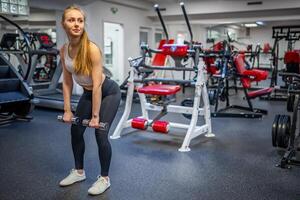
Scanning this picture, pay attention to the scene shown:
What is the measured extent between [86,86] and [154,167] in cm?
125

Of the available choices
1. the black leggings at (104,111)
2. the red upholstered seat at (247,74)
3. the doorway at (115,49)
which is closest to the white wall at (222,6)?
the doorway at (115,49)

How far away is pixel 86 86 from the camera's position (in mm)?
→ 2348

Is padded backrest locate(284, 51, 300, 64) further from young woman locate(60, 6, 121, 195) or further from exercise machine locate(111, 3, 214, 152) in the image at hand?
young woman locate(60, 6, 121, 195)

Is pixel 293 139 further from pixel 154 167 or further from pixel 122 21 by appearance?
pixel 122 21

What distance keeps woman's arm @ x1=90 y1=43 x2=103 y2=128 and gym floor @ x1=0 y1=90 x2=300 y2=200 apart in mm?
700

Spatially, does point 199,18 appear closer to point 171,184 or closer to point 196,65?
point 196,65

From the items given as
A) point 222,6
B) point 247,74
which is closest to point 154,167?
point 247,74

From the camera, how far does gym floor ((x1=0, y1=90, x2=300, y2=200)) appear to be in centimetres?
256

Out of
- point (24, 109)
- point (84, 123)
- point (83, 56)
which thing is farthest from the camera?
point (24, 109)

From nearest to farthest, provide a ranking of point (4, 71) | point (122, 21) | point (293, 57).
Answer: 1. point (4, 71)
2. point (293, 57)
3. point (122, 21)

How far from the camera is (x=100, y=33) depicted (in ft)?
26.1

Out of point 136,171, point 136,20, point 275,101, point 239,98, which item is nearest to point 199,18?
point 136,20

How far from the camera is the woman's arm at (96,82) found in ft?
7.16

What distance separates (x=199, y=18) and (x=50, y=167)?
746cm
